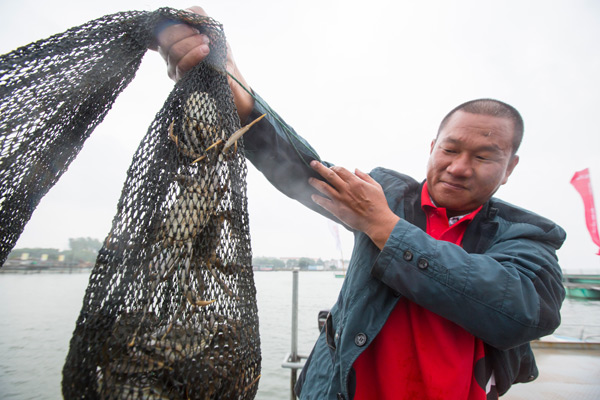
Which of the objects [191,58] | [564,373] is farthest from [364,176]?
[564,373]

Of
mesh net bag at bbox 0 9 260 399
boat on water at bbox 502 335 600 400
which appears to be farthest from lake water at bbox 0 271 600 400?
mesh net bag at bbox 0 9 260 399

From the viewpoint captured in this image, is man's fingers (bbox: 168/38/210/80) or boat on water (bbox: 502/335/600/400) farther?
boat on water (bbox: 502/335/600/400)

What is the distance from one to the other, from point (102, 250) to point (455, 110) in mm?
1890

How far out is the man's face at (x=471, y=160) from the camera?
62.1 inches

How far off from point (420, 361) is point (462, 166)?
0.98 meters

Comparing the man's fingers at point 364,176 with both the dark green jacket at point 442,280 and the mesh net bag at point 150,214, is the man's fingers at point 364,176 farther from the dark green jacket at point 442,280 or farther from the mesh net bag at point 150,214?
the mesh net bag at point 150,214

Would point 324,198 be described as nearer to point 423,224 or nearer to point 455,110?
point 423,224

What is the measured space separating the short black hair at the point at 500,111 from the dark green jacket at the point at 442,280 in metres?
0.38

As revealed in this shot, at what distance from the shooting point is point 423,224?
1.71m

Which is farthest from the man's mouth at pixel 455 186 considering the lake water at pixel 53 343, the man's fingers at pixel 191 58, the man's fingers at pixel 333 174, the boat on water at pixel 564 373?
the lake water at pixel 53 343

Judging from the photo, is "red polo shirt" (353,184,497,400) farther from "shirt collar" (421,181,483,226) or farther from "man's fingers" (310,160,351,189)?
"man's fingers" (310,160,351,189)

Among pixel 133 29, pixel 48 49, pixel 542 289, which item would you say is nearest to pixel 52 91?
pixel 48 49

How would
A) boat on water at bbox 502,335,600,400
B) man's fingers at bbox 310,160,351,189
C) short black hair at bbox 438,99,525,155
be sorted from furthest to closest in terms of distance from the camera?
boat on water at bbox 502,335,600,400 → short black hair at bbox 438,99,525,155 → man's fingers at bbox 310,160,351,189

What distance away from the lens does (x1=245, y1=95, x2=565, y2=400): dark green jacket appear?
3.89 feet
